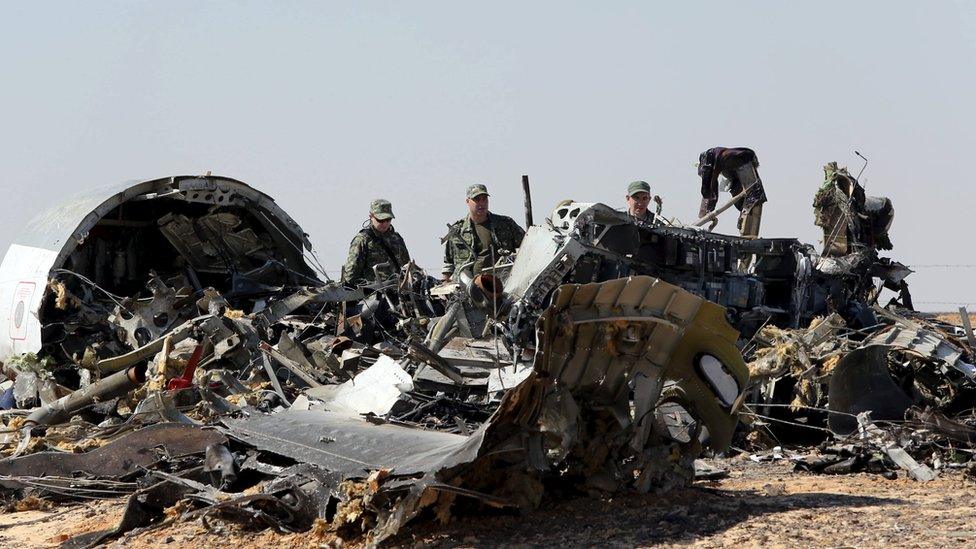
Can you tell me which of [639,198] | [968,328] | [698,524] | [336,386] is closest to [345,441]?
[698,524]

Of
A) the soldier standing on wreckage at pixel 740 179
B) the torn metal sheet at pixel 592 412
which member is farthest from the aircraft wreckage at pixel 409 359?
the soldier standing on wreckage at pixel 740 179

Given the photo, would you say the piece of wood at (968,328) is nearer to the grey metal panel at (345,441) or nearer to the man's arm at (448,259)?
the grey metal panel at (345,441)

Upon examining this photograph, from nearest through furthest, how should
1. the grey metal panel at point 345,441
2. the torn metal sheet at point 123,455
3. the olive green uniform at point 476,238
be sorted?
the grey metal panel at point 345,441
the torn metal sheet at point 123,455
the olive green uniform at point 476,238

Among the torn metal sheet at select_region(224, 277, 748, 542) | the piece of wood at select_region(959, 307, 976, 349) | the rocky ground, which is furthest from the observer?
the piece of wood at select_region(959, 307, 976, 349)

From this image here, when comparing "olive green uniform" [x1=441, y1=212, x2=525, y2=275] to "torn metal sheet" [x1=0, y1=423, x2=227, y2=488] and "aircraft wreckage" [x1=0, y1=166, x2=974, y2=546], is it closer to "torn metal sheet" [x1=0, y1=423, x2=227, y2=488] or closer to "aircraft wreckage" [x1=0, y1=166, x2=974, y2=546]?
"aircraft wreckage" [x1=0, y1=166, x2=974, y2=546]

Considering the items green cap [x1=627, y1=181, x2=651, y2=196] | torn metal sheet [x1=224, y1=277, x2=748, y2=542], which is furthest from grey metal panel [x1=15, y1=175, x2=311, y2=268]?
torn metal sheet [x1=224, y1=277, x2=748, y2=542]

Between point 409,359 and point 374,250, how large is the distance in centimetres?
597

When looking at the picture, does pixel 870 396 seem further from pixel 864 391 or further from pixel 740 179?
pixel 740 179

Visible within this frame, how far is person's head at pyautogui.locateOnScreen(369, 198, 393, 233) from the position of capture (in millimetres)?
16797

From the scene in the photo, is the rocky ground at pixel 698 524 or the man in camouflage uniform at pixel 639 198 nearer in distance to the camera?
the rocky ground at pixel 698 524

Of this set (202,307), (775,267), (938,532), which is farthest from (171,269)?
(938,532)

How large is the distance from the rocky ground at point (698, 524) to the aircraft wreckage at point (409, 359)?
0.15m

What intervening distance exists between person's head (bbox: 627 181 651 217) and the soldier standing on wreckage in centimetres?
87

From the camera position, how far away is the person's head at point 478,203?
50.1ft
